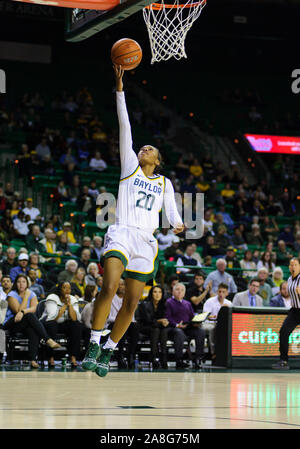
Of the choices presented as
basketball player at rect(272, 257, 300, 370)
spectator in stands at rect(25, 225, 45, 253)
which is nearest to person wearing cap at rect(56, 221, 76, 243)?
spectator in stands at rect(25, 225, 45, 253)

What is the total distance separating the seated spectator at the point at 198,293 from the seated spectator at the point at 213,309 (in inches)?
16.3

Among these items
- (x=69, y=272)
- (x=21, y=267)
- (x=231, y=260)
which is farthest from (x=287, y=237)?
(x=21, y=267)

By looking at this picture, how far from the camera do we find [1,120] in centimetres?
2238

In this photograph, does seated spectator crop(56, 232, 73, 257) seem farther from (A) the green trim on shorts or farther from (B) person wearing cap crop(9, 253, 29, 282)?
(A) the green trim on shorts

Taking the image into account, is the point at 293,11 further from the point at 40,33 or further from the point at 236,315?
the point at 236,315

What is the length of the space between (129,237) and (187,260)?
32.3 feet

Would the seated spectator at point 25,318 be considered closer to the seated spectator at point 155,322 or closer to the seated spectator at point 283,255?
the seated spectator at point 155,322

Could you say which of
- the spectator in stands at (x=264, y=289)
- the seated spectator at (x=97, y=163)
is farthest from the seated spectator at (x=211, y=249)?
the seated spectator at (x=97, y=163)

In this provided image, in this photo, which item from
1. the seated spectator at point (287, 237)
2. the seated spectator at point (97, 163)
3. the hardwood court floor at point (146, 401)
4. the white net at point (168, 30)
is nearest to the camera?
the hardwood court floor at point (146, 401)

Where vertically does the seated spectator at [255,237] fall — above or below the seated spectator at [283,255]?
above

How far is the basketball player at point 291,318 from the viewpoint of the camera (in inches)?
495

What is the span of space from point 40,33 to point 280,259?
538 inches

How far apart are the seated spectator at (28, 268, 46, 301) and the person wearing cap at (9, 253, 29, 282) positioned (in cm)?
17
